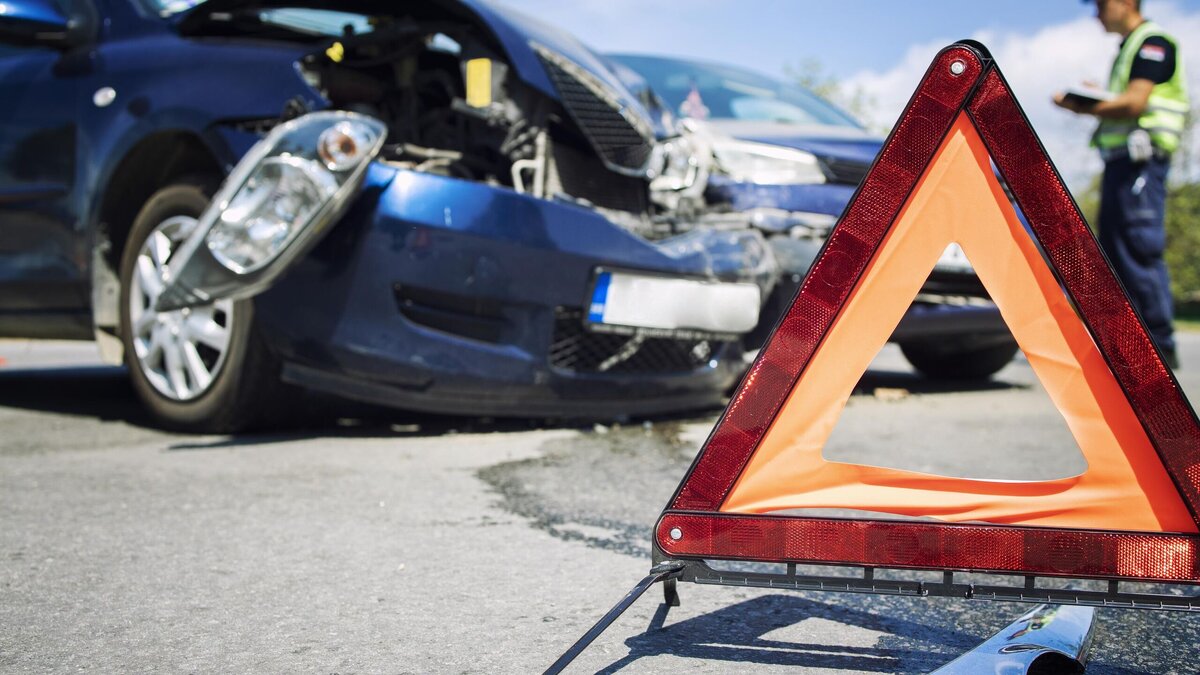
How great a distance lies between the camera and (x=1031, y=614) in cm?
204

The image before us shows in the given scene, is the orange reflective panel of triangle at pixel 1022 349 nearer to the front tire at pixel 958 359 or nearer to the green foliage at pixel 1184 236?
the front tire at pixel 958 359

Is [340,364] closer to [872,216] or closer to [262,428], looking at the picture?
[262,428]

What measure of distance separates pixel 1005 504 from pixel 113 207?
3397 millimetres

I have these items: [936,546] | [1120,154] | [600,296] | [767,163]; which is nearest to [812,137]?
[767,163]

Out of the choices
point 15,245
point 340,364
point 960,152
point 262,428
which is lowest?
point 262,428

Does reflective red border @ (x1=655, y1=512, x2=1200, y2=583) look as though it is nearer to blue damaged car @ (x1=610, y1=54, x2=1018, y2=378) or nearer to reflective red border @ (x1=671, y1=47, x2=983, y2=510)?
reflective red border @ (x1=671, y1=47, x2=983, y2=510)

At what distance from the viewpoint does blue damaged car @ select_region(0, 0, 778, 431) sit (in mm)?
3580

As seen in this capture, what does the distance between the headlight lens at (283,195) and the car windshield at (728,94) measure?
272cm

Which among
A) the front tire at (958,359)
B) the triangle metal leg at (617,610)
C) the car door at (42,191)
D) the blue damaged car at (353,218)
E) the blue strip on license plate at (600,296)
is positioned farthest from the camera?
the front tire at (958,359)

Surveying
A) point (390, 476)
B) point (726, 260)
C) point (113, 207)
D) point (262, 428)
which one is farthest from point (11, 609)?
point (726, 260)

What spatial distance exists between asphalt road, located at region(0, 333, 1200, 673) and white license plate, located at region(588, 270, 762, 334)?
15.4 inches

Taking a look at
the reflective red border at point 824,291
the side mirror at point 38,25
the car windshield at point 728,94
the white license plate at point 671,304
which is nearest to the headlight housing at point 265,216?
the white license plate at point 671,304

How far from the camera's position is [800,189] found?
204 inches

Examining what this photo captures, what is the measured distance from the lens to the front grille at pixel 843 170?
5316 mm
